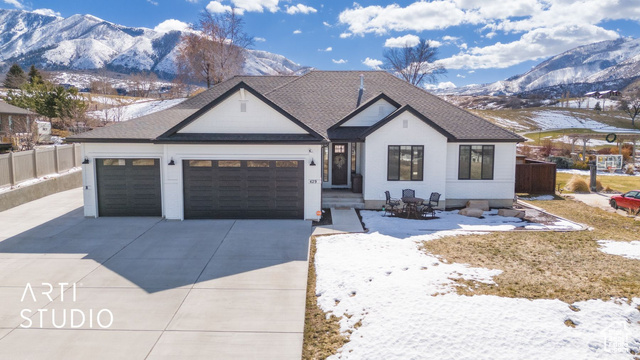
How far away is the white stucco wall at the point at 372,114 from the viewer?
59.2ft

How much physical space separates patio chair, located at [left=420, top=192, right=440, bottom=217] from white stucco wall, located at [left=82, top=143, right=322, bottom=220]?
4.37m

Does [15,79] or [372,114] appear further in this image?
[15,79]

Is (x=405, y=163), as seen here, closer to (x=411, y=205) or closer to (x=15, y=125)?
(x=411, y=205)

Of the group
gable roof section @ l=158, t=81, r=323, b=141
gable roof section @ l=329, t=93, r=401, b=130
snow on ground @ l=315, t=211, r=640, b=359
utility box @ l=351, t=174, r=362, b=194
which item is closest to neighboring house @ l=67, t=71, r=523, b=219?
gable roof section @ l=158, t=81, r=323, b=141

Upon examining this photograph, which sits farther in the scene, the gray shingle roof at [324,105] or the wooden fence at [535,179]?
the wooden fence at [535,179]

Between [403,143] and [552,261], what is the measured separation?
7.54 meters

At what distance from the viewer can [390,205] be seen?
15680mm

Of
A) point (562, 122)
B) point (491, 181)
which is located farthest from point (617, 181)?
point (562, 122)

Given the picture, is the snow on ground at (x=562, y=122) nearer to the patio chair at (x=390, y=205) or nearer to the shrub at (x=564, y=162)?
the shrub at (x=564, y=162)

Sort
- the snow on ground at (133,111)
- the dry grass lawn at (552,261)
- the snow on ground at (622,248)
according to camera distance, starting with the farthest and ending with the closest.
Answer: the snow on ground at (133,111)
the snow on ground at (622,248)
the dry grass lawn at (552,261)

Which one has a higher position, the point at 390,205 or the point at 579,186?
the point at 579,186

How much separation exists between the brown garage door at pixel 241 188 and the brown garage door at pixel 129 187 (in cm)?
134

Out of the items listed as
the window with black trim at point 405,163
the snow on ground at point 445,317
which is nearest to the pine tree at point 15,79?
the window with black trim at point 405,163

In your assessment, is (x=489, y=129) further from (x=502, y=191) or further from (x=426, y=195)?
(x=426, y=195)
